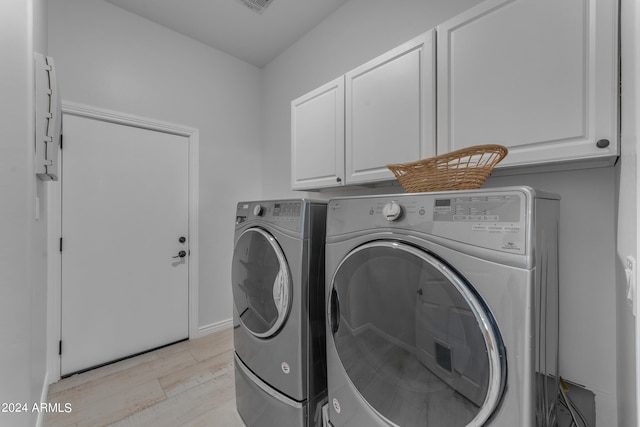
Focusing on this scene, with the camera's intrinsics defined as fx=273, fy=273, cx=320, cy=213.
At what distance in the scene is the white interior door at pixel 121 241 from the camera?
208 centimetres

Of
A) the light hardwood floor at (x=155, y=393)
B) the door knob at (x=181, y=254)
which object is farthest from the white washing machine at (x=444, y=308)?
the door knob at (x=181, y=254)

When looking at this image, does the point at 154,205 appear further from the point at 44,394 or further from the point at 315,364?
the point at 315,364

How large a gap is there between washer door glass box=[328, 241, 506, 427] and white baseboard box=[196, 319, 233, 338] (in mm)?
2131

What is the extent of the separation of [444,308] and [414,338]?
152 millimetres

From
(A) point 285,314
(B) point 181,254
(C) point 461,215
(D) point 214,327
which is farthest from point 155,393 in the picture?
(C) point 461,215

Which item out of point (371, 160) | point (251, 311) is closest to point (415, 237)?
point (371, 160)

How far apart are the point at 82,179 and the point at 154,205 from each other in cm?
52

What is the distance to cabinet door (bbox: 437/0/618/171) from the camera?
851 mm

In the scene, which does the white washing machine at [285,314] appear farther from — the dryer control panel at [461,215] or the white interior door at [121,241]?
the white interior door at [121,241]

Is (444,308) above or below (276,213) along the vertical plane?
below

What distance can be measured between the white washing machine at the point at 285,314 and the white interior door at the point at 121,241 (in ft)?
4.62

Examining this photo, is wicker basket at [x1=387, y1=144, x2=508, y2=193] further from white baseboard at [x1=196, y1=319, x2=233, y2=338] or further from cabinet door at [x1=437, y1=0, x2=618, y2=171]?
white baseboard at [x1=196, y1=319, x2=233, y2=338]

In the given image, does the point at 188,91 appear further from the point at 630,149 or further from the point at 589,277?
the point at 589,277

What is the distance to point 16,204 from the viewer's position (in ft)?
3.48
